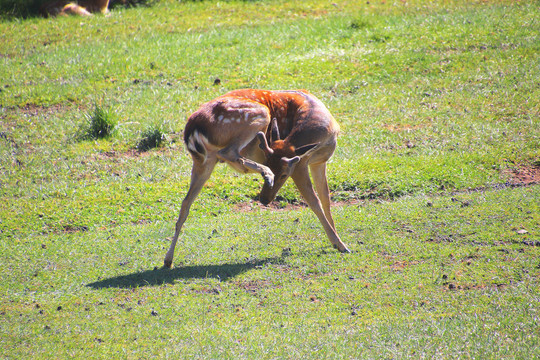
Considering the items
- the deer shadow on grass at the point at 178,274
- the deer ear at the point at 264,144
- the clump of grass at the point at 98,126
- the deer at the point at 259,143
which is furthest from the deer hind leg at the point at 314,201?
the clump of grass at the point at 98,126

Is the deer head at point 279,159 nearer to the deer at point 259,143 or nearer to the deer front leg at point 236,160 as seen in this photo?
the deer at point 259,143

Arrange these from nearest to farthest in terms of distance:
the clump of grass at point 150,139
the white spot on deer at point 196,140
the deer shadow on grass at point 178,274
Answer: the deer shadow on grass at point 178,274 < the white spot on deer at point 196,140 < the clump of grass at point 150,139

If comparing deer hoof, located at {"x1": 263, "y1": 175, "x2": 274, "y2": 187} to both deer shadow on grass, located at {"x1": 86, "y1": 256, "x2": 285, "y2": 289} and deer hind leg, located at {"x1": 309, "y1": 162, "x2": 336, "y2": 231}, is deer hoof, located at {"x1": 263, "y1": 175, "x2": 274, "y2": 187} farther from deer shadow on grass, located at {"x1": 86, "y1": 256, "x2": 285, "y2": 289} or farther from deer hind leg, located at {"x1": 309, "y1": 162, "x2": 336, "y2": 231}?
deer hind leg, located at {"x1": 309, "y1": 162, "x2": 336, "y2": 231}

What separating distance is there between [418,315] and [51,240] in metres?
4.83

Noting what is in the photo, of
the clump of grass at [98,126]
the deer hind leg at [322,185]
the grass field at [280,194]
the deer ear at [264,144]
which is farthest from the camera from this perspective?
the clump of grass at [98,126]

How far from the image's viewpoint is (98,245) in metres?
7.68

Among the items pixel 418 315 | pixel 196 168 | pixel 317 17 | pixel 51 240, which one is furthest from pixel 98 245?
pixel 317 17

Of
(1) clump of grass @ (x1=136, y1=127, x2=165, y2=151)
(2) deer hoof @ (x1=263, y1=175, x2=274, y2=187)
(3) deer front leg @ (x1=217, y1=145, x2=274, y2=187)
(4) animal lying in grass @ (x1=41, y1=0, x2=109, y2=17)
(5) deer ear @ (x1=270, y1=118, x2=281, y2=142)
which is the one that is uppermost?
(5) deer ear @ (x1=270, y1=118, x2=281, y2=142)

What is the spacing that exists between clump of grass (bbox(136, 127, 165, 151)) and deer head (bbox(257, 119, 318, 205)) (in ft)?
14.0

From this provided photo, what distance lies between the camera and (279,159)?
684cm

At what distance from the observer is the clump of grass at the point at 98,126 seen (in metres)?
11.0

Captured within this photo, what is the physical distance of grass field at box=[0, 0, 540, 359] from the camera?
5.52m

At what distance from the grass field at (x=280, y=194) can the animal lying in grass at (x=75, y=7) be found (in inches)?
25.4

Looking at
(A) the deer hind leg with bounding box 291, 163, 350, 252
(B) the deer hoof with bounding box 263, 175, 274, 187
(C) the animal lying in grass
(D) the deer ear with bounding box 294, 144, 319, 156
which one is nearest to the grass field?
(A) the deer hind leg with bounding box 291, 163, 350, 252
